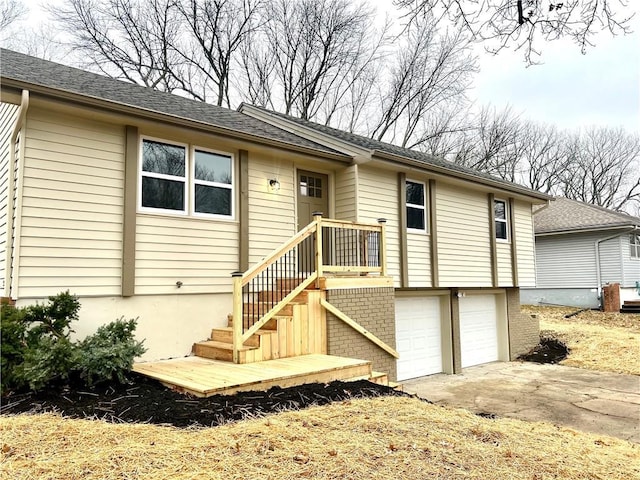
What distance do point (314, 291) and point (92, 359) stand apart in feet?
10.9

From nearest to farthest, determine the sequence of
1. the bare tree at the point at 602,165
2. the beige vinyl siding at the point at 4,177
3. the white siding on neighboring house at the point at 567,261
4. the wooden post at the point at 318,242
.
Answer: the beige vinyl siding at the point at 4,177, the wooden post at the point at 318,242, the white siding on neighboring house at the point at 567,261, the bare tree at the point at 602,165

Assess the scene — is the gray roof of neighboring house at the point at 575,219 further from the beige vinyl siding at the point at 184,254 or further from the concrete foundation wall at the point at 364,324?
the beige vinyl siding at the point at 184,254

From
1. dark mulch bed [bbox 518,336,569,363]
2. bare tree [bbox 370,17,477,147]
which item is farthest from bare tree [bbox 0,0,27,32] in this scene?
dark mulch bed [bbox 518,336,569,363]

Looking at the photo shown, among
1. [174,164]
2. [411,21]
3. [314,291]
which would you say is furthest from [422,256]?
[411,21]

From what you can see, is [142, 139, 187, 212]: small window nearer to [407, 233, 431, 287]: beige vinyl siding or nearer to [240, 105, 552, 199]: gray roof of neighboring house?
[240, 105, 552, 199]: gray roof of neighboring house

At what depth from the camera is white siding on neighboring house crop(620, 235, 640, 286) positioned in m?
19.6

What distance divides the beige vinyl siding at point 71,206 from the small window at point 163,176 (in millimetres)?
379

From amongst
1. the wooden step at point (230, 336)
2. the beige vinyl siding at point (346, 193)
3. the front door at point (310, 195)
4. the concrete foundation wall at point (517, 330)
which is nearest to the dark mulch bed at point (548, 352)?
the concrete foundation wall at point (517, 330)

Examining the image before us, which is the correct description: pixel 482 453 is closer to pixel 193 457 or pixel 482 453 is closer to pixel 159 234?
pixel 193 457

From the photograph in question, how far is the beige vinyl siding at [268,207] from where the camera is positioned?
8.28m

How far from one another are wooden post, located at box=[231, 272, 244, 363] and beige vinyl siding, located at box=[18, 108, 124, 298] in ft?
5.72

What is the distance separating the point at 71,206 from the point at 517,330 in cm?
1163

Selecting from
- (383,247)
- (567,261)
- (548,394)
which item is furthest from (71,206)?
(567,261)

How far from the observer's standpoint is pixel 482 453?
369cm
